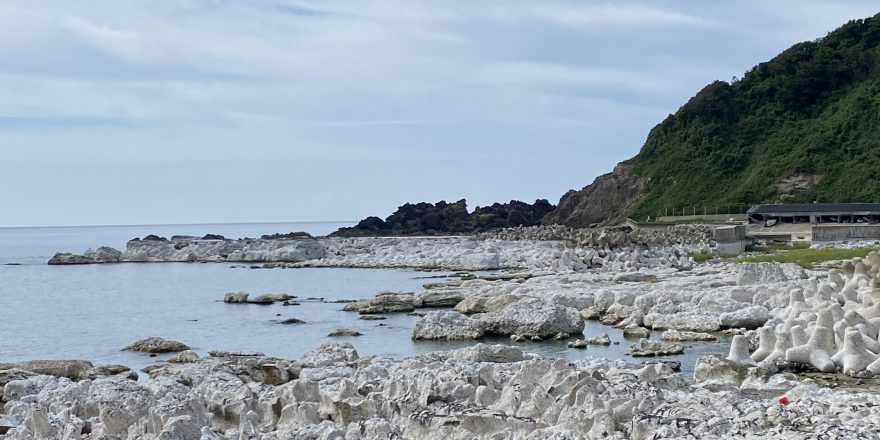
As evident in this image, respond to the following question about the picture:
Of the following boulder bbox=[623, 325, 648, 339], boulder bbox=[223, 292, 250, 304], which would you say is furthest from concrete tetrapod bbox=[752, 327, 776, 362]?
boulder bbox=[223, 292, 250, 304]

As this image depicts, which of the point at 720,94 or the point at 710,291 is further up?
the point at 720,94

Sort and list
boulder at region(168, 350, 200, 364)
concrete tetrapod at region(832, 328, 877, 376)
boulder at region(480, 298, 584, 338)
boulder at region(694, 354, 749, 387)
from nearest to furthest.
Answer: boulder at region(694, 354, 749, 387), concrete tetrapod at region(832, 328, 877, 376), boulder at region(168, 350, 200, 364), boulder at region(480, 298, 584, 338)

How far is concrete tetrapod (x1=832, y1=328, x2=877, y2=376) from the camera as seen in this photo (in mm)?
14391

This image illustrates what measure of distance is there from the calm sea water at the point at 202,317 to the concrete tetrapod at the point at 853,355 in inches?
107

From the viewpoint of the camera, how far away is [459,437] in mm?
9344

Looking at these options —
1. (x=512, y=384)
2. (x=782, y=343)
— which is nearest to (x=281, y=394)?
(x=512, y=384)

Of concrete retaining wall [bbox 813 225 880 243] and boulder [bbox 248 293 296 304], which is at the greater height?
concrete retaining wall [bbox 813 225 880 243]

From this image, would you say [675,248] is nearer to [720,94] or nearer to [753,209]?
[753,209]

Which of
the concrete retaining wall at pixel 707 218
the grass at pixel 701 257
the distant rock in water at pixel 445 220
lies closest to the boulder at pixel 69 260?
the distant rock in water at pixel 445 220

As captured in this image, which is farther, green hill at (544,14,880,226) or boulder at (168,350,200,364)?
green hill at (544,14,880,226)

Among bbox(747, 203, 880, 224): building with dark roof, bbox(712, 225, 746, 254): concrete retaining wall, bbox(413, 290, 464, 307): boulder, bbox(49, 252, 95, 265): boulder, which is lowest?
bbox(413, 290, 464, 307): boulder

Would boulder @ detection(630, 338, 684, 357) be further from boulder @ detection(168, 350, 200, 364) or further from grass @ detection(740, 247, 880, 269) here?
Answer: grass @ detection(740, 247, 880, 269)

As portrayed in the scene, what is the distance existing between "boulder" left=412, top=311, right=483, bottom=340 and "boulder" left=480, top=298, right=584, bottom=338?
0.30 metres

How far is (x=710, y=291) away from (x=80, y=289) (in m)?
35.5
